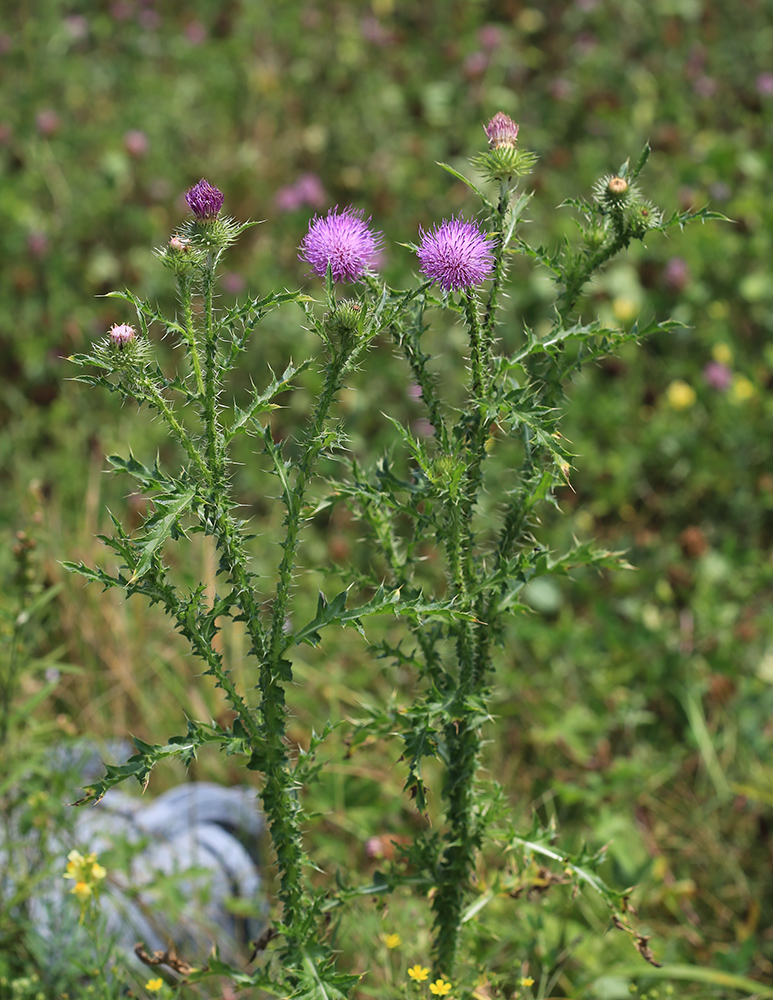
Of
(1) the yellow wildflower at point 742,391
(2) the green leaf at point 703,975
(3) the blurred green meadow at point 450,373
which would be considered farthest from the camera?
(1) the yellow wildflower at point 742,391

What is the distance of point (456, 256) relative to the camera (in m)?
1.59

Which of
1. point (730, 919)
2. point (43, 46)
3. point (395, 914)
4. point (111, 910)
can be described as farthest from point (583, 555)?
point (43, 46)

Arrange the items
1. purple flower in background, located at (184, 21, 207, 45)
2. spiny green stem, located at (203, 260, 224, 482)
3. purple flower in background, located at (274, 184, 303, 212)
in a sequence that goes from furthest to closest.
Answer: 1. purple flower in background, located at (184, 21, 207, 45)
2. purple flower in background, located at (274, 184, 303, 212)
3. spiny green stem, located at (203, 260, 224, 482)

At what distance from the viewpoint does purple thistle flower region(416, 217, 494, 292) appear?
1.59m

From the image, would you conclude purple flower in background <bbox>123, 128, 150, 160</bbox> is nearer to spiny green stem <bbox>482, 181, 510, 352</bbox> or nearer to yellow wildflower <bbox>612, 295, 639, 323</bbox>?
yellow wildflower <bbox>612, 295, 639, 323</bbox>

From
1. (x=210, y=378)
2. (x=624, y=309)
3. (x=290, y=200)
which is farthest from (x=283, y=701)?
(x=290, y=200)

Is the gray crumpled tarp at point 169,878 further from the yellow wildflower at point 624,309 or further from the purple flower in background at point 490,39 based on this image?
the purple flower in background at point 490,39

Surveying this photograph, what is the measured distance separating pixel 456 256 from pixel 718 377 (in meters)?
2.74

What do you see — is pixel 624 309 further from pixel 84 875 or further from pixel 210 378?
A: pixel 84 875

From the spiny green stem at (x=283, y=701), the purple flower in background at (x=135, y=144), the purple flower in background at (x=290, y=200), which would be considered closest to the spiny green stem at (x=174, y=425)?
the spiny green stem at (x=283, y=701)

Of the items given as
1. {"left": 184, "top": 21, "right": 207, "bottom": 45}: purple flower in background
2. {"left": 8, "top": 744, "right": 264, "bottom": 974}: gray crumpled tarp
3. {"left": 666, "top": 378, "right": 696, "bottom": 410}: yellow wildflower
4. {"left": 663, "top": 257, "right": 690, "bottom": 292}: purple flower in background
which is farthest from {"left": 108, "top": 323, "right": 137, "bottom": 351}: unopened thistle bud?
{"left": 184, "top": 21, "right": 207, "bottom": 45}: purple flower in background

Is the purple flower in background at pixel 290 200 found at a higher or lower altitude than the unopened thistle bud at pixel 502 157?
higher

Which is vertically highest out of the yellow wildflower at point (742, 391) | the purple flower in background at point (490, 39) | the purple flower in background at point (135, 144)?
the purple flower in background at point (490, 39)

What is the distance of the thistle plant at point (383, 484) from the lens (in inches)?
62.0
